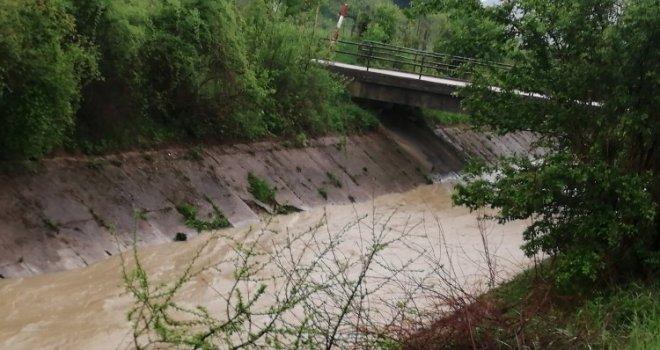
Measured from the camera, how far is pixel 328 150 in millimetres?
23641

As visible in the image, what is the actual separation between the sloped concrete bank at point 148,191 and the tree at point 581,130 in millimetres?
4915

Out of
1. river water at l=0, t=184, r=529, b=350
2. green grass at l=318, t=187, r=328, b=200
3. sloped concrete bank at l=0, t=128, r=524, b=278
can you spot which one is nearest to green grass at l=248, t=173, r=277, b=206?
sloped concrete bank at l=0, t=128, r=524, b=278

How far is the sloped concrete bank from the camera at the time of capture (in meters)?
12.3

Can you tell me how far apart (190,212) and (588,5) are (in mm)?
8604

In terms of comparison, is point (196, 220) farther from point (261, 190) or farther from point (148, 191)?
point (261, 190)

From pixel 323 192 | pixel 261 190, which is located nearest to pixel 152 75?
pixel 261 190

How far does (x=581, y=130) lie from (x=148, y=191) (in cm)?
836

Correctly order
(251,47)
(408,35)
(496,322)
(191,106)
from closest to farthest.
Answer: (496,322), (191,106), (251,47), (408,35)

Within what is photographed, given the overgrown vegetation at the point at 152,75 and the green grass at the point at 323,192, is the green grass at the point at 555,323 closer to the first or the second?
the overgrown vegetation at the point at 152,75

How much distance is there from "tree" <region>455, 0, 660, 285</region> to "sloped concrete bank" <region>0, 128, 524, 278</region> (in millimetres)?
4915

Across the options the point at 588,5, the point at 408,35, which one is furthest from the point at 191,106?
the point at 408,35

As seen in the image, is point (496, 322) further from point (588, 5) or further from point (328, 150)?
point (328, 150)

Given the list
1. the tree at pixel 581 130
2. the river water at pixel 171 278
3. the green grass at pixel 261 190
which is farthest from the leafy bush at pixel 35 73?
the tree at pixel 581 130

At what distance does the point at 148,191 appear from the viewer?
1530 centimetres
